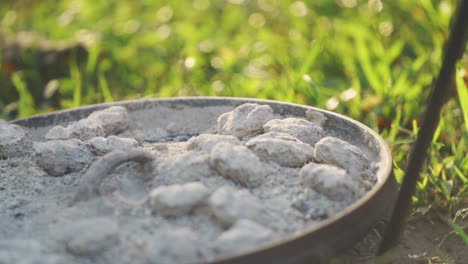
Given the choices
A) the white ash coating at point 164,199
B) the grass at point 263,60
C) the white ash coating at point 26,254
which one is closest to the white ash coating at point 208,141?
the white ash coating at point 164,199

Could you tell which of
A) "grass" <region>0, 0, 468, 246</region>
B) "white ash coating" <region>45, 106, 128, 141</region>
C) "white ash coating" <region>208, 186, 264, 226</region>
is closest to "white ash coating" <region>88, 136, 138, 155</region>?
"white ash coating" <region>45, 106, 128, 141</region>

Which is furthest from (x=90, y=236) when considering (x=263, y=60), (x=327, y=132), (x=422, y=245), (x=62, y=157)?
(x=263, y=60)

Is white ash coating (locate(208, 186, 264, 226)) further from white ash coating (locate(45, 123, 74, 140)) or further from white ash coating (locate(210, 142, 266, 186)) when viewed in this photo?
white ash coating (locate(45, 123, 74, 140))

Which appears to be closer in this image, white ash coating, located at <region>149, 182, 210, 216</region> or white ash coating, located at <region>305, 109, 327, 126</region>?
white ash coating, located at <region>149, 182, 210, 216</region>

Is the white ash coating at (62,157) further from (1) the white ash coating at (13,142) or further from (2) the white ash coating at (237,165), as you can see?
(2) the white ash coating at (237,165)

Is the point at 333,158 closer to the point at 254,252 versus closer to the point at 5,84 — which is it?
the point at 254,252

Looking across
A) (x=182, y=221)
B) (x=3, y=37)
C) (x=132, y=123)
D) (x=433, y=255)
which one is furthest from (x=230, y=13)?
(x=182, y=221)
